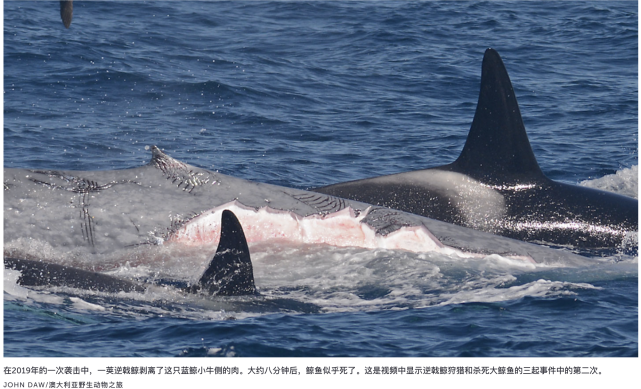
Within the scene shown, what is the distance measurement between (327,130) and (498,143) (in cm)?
949

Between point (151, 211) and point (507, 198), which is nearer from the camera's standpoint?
point (151, 211)

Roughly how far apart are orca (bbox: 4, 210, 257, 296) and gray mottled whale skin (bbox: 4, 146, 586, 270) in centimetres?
57

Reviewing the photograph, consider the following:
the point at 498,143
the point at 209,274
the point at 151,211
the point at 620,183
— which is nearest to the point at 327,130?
the point at 620,183

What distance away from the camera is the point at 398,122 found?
78.0 ft

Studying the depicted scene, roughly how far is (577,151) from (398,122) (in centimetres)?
504

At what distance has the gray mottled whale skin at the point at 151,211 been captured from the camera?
11359mm

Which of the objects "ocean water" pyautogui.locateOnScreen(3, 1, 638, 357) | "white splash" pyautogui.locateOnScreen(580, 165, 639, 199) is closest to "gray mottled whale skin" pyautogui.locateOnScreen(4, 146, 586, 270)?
"ocean water" pyautogui.locateOnScreen(3, 1, 638, 357)

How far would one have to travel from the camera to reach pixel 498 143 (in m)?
13.6

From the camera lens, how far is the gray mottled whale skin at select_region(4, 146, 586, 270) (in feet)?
37.3

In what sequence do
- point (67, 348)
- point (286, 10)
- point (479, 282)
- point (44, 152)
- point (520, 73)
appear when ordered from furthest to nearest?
point (286, 10) → point (520, 73) → point (44, 152) → point (479, 282) → point (67, 348)

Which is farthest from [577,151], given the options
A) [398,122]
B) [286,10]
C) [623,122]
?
[286,10]

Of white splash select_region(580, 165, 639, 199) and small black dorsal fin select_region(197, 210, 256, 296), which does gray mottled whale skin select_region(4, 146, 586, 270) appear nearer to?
small black dorsal fin select_region(197, 210, 256, 296)

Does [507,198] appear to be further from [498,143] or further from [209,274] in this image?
[209,274]

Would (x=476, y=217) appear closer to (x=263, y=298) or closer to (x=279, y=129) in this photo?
(x=263, y=298)
